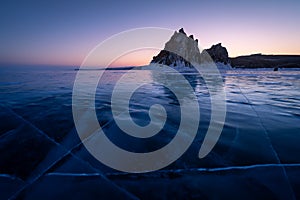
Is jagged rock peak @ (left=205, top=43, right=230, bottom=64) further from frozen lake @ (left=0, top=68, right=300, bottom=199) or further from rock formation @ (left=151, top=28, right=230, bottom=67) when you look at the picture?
frozen lake @ (left=0, top=68, right=300, bottom=199)

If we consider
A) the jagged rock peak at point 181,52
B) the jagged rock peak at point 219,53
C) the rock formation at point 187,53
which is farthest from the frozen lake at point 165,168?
the jagged rock peak at point 219,53

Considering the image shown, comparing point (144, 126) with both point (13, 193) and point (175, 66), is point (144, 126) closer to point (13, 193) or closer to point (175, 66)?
point (13, 193)

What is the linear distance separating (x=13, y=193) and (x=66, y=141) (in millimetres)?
1239

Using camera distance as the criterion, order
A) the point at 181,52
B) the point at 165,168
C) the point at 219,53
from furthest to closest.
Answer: the point at 181,52 < the point at 219,53 < the point at 165,168

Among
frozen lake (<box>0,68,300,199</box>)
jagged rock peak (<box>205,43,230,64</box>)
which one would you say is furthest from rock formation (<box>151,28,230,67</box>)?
Result: frozen lake (<box>0,68,300,199</box>)

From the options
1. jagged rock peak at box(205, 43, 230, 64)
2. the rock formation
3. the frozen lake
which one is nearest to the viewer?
the frozen lake

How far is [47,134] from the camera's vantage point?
3.19 metres

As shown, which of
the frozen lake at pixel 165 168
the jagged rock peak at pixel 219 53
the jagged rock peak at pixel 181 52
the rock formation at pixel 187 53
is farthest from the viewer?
the jagged rock peak at pixel 219 53

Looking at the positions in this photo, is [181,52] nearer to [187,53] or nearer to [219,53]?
[187,53]

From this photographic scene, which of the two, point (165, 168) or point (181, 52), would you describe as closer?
point (165, 168)

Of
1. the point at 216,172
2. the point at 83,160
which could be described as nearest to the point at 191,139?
the point at 216,172

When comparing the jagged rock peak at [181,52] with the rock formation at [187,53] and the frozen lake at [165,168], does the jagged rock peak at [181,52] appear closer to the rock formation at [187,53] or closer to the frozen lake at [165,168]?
the rock formation at [187,53]

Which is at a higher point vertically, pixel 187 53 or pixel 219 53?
pixel 187 53

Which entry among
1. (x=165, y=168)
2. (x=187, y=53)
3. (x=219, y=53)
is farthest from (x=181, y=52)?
(x=165, y=168)
